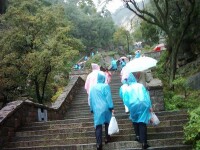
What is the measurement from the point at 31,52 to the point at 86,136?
9.59 meters

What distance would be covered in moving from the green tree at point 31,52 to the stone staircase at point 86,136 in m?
6.17

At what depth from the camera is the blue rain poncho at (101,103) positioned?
688cm

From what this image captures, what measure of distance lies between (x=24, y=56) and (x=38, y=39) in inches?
50.9

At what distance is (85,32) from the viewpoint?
49.1 metres

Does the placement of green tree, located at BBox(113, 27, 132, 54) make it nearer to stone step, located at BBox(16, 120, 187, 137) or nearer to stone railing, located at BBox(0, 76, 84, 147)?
stone railing, located at BBox(0, 76, 84, 147)

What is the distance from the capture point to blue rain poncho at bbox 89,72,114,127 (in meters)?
6.88

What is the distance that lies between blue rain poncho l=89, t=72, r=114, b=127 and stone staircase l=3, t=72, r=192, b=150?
0.69 m

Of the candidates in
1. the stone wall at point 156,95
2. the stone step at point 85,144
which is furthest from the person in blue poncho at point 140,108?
the stone wall at point 156,95

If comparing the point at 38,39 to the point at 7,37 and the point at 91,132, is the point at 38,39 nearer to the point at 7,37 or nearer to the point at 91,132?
the point at 7,37

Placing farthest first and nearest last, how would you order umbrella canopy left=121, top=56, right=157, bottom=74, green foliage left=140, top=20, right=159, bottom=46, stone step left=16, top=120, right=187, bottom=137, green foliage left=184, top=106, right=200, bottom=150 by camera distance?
green foliage left=140, top=20, right=159, bottom=46, umbrella canopy left=121, top=56, right=157, bottom=74, stone step left=16, top=120, right=187, bottom=137, green foliage left=184, top=106, right=200, bottom=150

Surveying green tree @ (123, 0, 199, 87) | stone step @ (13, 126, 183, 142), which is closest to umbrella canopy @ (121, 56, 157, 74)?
stone step @ (13, 126, 183, 142)

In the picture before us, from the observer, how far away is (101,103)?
693cm

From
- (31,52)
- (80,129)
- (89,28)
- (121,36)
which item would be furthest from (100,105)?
(121,36)

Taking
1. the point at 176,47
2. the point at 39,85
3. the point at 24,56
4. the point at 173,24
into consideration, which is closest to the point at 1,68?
the point at 24,56
